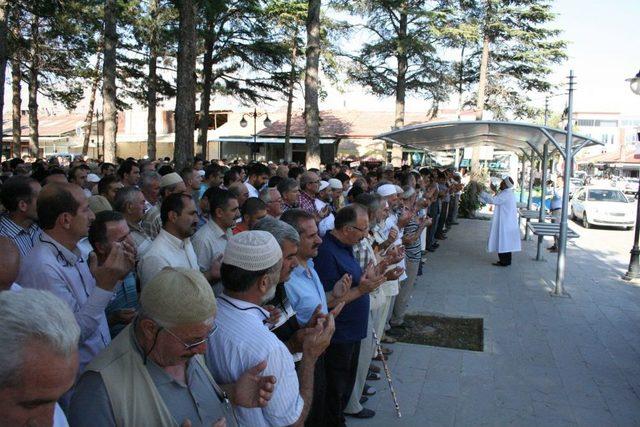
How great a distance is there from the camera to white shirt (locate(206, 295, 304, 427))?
2174mm

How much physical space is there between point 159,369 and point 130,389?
0.13 m

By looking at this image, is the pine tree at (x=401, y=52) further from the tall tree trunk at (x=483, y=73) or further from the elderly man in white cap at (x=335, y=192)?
the elderly man in white cap at (x=335, y=192)

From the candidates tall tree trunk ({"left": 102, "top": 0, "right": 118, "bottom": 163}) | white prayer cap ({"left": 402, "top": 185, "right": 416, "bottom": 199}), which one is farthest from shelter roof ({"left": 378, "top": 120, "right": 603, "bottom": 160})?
tall tree trunk ({"left": 102, "top": 0, "right": 118, "bottom": 163})

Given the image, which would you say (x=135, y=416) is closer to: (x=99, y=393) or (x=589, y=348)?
(x=99, y=393)

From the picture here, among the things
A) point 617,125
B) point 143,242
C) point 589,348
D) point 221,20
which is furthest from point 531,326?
point 617,125

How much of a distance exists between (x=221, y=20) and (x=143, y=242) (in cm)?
2028

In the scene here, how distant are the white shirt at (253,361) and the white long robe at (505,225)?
8.99m

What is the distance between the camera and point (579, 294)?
8578 millimetres

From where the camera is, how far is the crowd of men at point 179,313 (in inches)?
53.9

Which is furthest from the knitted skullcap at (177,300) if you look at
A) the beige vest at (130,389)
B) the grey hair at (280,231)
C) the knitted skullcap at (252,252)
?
the grey hair at (280,231)

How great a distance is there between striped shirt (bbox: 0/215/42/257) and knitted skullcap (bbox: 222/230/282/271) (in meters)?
2.10

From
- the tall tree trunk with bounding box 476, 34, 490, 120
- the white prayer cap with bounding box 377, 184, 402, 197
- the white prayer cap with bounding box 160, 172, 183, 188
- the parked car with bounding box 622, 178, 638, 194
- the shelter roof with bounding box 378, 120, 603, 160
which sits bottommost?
the parked car with bounding box 622, 178, 638, 194

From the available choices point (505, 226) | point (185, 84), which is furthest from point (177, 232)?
point (185, 84)

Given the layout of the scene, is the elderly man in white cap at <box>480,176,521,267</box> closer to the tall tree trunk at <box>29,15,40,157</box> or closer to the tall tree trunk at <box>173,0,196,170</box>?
the tall tree trunk at <box>173,0,196,170</box>
